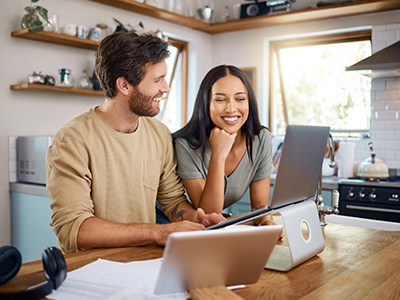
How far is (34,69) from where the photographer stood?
3.32 m

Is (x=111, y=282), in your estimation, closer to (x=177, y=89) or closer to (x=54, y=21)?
(x=54, y=21)

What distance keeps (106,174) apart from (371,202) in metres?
2.32

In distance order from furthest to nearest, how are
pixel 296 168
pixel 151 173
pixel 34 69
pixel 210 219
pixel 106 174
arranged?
pixel 34 69
pixel 151 173
pixel 106 174
pixel 210 219
pixel 296 168

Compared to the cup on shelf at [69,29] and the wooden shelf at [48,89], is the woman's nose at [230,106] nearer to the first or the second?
the wooden shelf at [48,89]

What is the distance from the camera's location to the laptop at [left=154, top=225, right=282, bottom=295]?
2.65 feet

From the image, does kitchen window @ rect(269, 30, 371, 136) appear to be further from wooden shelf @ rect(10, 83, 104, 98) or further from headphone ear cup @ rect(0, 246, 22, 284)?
headphone ear cup @ rect(0, 246, 22, 284)

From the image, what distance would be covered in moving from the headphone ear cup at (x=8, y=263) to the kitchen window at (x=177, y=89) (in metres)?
3.79

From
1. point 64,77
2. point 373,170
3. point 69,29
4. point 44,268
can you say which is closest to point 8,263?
point 44,268

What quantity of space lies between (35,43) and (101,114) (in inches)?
77.0

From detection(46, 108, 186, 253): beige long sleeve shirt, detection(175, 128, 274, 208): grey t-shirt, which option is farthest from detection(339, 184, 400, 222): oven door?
detection(46, 108, 186, 253): beige long sleeve shirt

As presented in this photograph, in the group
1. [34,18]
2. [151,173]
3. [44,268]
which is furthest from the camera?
[34,18]

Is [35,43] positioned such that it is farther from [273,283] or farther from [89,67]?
[273,283]

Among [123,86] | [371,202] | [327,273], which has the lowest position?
[371,202]

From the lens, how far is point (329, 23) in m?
4.25
